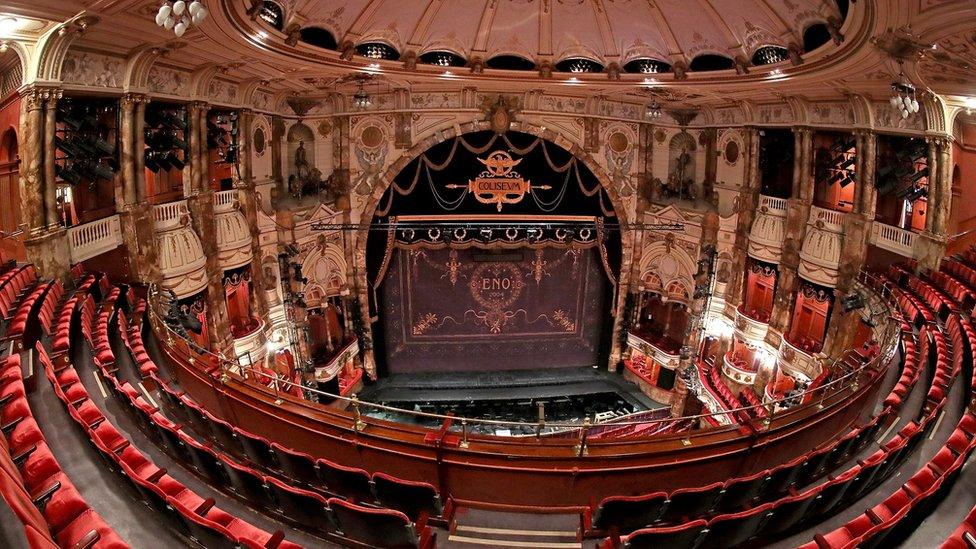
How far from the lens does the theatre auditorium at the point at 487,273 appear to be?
493cm

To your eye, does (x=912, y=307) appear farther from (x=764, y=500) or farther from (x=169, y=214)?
(x=169, y=214)

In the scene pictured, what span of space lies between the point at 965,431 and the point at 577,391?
11.2 meters

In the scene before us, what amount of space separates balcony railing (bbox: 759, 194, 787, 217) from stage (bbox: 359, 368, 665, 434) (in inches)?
245

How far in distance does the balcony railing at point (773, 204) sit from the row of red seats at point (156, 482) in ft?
43.7

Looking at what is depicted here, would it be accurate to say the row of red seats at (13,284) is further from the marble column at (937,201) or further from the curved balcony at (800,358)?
the marble column at (937,201)

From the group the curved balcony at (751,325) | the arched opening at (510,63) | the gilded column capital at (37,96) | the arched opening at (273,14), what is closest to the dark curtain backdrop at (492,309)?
the curved balcony at (751,325)

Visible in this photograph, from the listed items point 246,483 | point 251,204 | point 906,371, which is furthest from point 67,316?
point 906,371

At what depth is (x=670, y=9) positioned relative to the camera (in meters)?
10.2

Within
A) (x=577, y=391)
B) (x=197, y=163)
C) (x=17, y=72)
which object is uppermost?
(x=17, y=72)

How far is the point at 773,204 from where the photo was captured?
13562 mm

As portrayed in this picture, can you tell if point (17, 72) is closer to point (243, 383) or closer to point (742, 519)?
point (243, 383)

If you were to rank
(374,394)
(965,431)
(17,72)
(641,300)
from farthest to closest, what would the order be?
(641,300), (374,394), (17,72), (965,431)

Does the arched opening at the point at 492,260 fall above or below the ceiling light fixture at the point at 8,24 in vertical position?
below

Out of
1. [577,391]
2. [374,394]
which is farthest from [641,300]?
[374,394]
